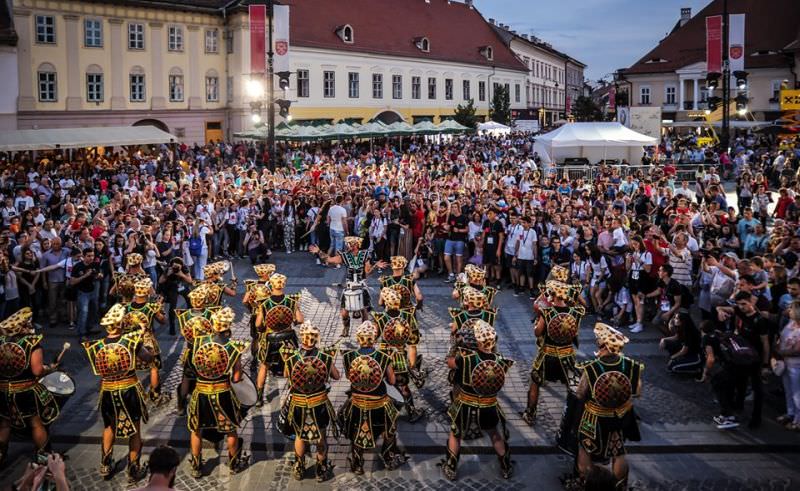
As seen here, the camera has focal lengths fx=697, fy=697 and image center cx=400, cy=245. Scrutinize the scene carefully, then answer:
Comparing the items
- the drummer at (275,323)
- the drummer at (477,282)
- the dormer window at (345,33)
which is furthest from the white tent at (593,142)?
the dormer window at (345,33)

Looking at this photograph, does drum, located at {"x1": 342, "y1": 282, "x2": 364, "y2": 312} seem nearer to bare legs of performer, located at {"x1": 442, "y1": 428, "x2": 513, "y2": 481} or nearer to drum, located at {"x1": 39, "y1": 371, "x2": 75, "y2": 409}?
bare legs of performer, located at {"x1": 442, "y1": 428, "x2": 513, "y2": 481}

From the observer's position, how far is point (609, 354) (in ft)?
23.0

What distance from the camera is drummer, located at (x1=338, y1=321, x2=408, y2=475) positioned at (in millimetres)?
7391

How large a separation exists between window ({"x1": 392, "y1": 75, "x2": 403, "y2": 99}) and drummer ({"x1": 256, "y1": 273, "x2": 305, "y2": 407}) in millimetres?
48238

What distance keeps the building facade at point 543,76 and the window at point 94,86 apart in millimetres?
44703

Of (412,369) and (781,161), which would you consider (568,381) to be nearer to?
(412,369)

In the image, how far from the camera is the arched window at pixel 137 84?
40438 mm

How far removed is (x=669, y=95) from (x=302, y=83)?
35242mm

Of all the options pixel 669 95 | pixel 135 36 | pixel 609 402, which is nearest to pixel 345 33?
pixel 135 36

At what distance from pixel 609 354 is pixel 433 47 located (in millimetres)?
56377

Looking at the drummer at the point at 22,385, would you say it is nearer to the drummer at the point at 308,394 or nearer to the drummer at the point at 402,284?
the drummer at the point at 308,394

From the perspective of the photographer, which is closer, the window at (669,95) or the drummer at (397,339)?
the drummer at (397,339)

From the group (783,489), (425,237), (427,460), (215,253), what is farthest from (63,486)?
(215,253)

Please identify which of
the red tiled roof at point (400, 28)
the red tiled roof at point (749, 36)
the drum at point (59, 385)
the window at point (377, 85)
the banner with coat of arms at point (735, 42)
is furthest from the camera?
the red tiled roof at point (749, 36)
